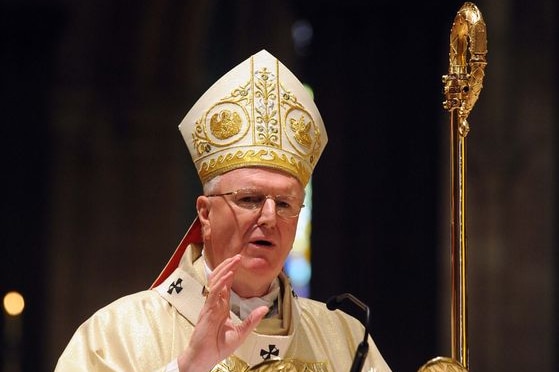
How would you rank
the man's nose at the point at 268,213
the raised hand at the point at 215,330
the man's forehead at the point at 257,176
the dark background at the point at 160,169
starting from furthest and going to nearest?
1. the dark background at the point at 160,169
2. the man's forehead at the point at 257,176
3. the man's nose at the point at 268,213
4. the raised hand at the point at 215,330

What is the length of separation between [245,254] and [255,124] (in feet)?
1.43

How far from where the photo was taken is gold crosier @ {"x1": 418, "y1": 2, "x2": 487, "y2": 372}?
4.61m

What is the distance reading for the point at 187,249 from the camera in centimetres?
482

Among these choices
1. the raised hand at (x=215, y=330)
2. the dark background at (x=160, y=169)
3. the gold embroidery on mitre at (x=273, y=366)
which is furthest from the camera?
the dark background at (x=160, y=169)

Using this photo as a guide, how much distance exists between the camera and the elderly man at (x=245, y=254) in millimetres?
4586

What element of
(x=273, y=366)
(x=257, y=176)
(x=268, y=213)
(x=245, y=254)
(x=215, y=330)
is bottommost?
(x=273, y=366)

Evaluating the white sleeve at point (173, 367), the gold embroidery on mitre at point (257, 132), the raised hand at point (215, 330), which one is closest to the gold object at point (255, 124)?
the gold embroidery on mitre at point (257, 132)

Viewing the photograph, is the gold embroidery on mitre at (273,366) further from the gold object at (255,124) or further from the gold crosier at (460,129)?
the gold object at (255,124)

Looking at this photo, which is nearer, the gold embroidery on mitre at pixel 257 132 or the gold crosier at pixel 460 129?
the gold crosier at pixel 460 129

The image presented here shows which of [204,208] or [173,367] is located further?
[204,208]

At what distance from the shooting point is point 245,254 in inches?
181

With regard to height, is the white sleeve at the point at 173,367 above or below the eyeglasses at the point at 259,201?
below

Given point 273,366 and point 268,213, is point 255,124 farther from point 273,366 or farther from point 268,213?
point 273,366

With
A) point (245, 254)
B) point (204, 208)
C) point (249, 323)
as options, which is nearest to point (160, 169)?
point (204, 208)
